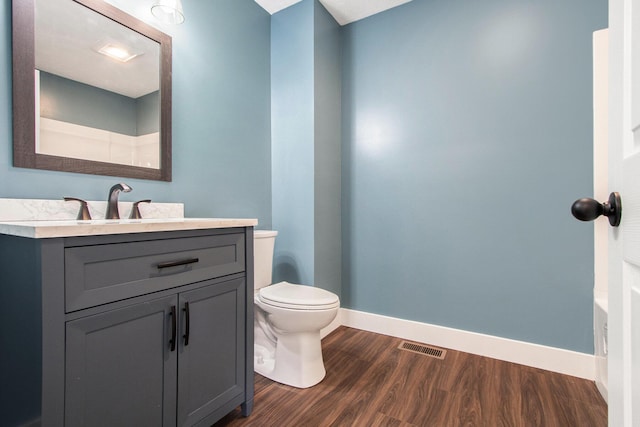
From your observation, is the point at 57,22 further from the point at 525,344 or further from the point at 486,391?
the point at 525,344

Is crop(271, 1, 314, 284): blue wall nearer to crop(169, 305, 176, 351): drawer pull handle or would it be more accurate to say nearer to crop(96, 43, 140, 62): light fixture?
crop(96, 43, 140, 62): light fixture

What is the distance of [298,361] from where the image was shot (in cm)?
159

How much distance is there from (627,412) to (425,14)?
2.41 meters

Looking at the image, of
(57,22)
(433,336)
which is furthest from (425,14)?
(433,336)

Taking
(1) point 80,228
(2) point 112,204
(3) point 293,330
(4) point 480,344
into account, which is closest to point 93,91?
(2) point 112,204

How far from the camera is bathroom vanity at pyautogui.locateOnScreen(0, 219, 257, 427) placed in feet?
2.49

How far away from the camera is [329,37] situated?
90.4 inches

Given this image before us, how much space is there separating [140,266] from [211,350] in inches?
17.2

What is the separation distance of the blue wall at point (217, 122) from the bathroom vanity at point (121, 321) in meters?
0.58

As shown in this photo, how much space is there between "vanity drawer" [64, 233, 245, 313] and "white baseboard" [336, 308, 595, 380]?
144 centimetres

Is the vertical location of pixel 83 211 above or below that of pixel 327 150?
below

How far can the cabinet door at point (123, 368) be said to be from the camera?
0.80 m

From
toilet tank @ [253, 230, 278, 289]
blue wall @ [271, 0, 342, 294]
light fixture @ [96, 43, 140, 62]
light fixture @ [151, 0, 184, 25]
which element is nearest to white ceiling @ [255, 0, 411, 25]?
blue wall @ [271, 0, 342, 294]

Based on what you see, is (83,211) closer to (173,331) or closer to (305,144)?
(173,331)
